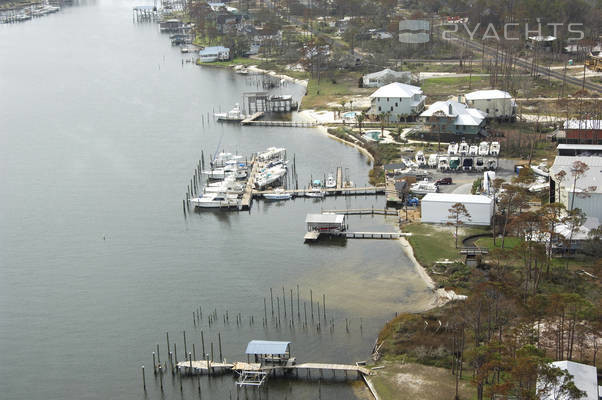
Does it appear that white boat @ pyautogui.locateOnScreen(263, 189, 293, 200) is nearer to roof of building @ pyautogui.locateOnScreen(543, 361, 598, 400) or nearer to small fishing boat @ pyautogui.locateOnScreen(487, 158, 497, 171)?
small fishing boat @ pyautogui.locateOnScreen(487, 158, 497, 171)

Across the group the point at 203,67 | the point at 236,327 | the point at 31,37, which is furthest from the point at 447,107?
the point at 31,37

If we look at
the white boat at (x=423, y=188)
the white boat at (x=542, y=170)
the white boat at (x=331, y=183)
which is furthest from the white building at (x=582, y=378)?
the white boat at (x=331, y=183)

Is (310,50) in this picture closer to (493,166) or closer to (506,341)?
(493,166)

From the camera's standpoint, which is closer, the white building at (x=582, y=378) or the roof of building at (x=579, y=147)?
the white building at (x=582, y=378)

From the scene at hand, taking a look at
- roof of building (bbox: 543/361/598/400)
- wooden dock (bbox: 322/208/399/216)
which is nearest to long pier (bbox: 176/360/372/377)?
roof of building (bbox: 543/361/598/400)

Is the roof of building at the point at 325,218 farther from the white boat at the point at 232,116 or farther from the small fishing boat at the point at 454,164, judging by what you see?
the white boat at the point at 232,116
